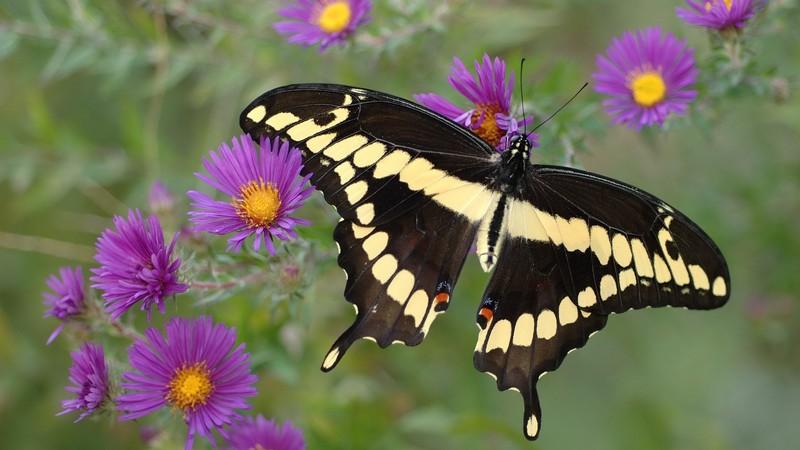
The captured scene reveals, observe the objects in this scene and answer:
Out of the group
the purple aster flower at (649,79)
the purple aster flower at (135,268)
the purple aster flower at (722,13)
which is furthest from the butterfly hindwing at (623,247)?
the purple aster flower at (135,268)

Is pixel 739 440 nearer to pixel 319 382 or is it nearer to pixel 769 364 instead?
pixel 769 364

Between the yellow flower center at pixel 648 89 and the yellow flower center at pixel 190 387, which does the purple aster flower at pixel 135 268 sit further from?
the yellow flower center at pixel 648 89

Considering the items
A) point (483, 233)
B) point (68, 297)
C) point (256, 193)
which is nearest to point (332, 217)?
point (256, 193)

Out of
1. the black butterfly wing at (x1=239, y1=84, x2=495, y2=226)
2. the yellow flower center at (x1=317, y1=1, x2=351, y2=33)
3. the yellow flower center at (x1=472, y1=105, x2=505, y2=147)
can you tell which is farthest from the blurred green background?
the black butterfly wing at (x1=239, y1=84, x2=495, y2=226)

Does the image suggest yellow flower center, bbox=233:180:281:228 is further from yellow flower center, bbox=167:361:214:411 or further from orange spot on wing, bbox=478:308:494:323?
orange spot on wing, bbox=478:308:494:323

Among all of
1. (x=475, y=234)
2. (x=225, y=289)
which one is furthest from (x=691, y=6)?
(x=225, y=289)

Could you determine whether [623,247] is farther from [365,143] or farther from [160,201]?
[160,201]

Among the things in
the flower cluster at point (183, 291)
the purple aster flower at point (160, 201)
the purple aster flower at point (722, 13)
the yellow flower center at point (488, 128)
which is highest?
the purple aster flower at point (722, 13)
